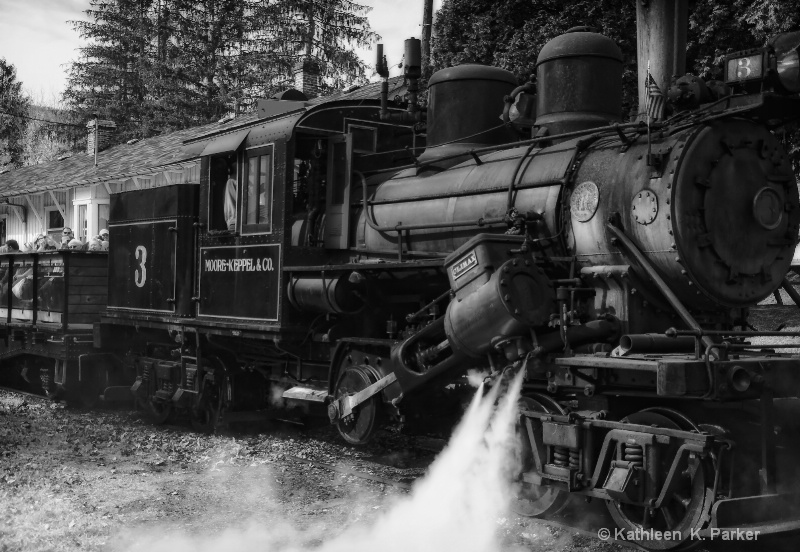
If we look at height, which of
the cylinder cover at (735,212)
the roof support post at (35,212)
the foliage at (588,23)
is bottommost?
the cylinder cover at (735,212)

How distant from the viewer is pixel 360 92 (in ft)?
63.7

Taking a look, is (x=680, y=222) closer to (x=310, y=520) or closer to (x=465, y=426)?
(x=465, y=426)

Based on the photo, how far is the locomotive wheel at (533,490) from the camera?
18.5 ft

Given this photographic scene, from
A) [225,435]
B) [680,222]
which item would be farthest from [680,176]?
[225,435]

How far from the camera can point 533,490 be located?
228 inches

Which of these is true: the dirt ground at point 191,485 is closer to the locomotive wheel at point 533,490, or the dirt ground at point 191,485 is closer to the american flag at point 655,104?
the locomotive wheel at point 533,490

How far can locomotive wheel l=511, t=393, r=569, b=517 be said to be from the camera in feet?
18.5

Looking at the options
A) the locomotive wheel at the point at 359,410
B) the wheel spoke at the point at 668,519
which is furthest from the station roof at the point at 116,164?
the wheel spoke at the point at 668,519

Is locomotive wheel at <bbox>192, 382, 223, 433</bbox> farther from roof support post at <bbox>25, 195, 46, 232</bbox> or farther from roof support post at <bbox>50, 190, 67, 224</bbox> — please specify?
roof support post at <bbox>25, 195, 46, 232</bbox>

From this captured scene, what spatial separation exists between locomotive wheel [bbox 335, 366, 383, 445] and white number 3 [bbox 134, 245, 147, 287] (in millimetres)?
3640

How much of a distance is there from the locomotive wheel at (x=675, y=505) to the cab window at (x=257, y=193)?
4232mm

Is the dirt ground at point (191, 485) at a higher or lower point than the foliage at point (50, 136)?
lower

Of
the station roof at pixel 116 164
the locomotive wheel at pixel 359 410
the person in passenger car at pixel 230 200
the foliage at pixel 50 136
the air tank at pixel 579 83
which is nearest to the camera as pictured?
the air tank at pixel 579 83

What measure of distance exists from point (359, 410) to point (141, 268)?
415 cm
